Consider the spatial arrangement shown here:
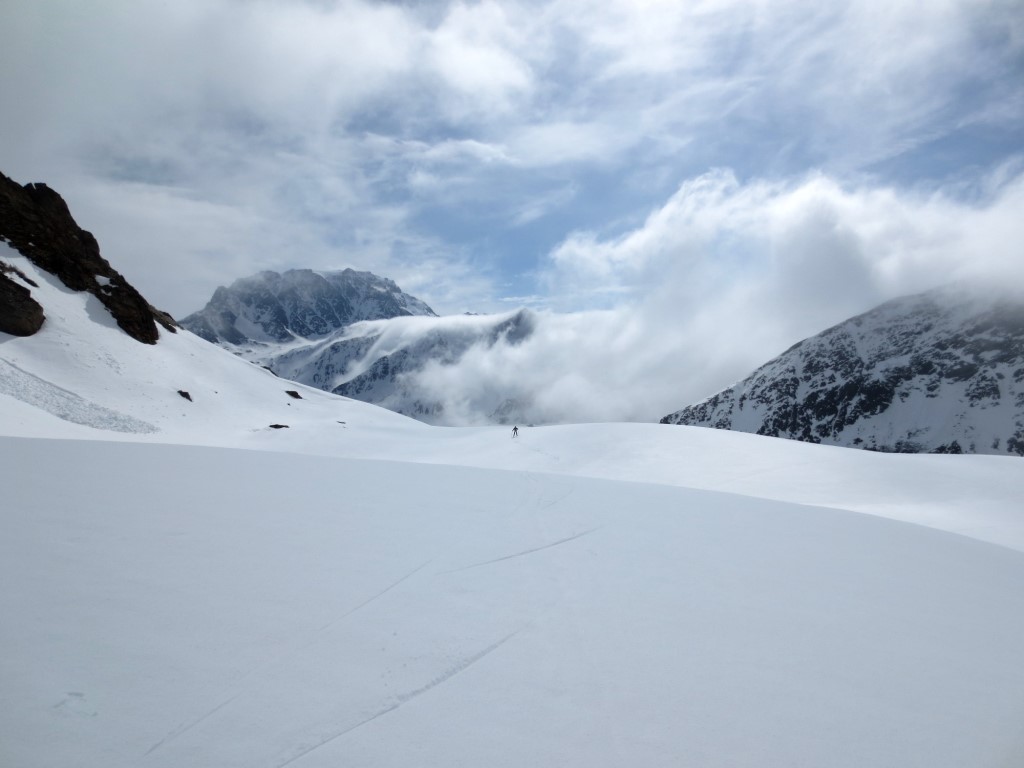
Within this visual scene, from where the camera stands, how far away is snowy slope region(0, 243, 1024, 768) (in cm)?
416

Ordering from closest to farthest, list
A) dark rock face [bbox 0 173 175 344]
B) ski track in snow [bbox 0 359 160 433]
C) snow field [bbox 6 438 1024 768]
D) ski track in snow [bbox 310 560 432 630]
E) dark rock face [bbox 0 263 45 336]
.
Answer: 1. snow field [bbox 6 438 1024 768]
2. ski track in snow [bbox 310 560 432 630]
3. ski track in snow [bbox 0 359 160 433]
4. dark rock face [bbox 0 263 45 336]
5. dark rock face [bbox 0 173 175 344]

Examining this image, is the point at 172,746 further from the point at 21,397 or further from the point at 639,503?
the point at 21,397

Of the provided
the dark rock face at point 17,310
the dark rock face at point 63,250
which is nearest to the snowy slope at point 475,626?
the dark rock face at point 17,310

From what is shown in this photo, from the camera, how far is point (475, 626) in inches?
239

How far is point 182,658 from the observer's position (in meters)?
4.81

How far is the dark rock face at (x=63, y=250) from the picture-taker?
4266 centimetres

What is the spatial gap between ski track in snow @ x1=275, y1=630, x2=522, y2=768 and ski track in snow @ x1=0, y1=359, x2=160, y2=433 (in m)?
32.0

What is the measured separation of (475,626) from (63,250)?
5797 centimetres

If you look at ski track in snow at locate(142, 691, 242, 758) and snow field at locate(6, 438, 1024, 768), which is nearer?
ski track in snow at locate(142, 691, 242, 758)

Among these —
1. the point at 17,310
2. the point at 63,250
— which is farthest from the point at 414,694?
the point at 63,250

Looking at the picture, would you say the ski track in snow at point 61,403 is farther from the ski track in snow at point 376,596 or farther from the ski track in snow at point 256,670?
the ski track in snow at point 256,670

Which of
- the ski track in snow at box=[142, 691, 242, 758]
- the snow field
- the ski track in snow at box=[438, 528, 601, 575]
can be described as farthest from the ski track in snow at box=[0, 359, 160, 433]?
the ski track in snow at box=[142, 691, 242, 758]

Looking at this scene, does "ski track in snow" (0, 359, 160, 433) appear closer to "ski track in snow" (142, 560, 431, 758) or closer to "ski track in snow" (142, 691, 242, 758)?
"ski track in snow" (142, 560, 431, 758)

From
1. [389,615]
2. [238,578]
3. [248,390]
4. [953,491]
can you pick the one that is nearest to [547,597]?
[389,615]
